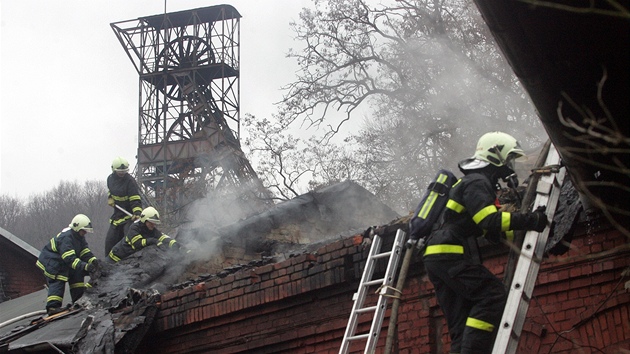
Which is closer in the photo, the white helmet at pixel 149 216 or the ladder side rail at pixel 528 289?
the ladder side rail at pixel 528 289

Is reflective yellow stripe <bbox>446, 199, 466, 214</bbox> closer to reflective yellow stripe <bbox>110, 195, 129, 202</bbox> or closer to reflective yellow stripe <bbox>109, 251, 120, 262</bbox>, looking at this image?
reflective yellow stripe <bbox>109, 251, 120, 262</bbox>

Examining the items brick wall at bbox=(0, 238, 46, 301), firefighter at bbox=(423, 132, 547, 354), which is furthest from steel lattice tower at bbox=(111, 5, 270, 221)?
firefighter at bbox=(423, 132, 547, 354)

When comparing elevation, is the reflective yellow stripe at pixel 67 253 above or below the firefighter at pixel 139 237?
below

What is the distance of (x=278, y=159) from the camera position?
23078mm

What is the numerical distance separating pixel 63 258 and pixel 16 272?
10.2 metres

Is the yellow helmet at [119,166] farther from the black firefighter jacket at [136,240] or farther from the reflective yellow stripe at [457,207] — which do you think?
the reflective yellow stripe at [457,207]

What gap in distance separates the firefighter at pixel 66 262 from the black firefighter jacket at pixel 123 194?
2.95 feet

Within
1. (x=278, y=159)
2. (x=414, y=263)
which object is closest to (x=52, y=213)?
(x=278, y=159)

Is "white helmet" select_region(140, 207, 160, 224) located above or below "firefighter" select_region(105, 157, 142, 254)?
below

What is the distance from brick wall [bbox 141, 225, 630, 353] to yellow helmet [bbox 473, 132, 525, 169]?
80 cm

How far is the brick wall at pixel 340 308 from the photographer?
5.77 meters

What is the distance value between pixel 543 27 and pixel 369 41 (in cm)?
1827

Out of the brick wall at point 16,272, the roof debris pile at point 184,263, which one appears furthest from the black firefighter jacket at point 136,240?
the brick wall at point 16,272

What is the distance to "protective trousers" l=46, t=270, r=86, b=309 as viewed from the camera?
12.2 m
